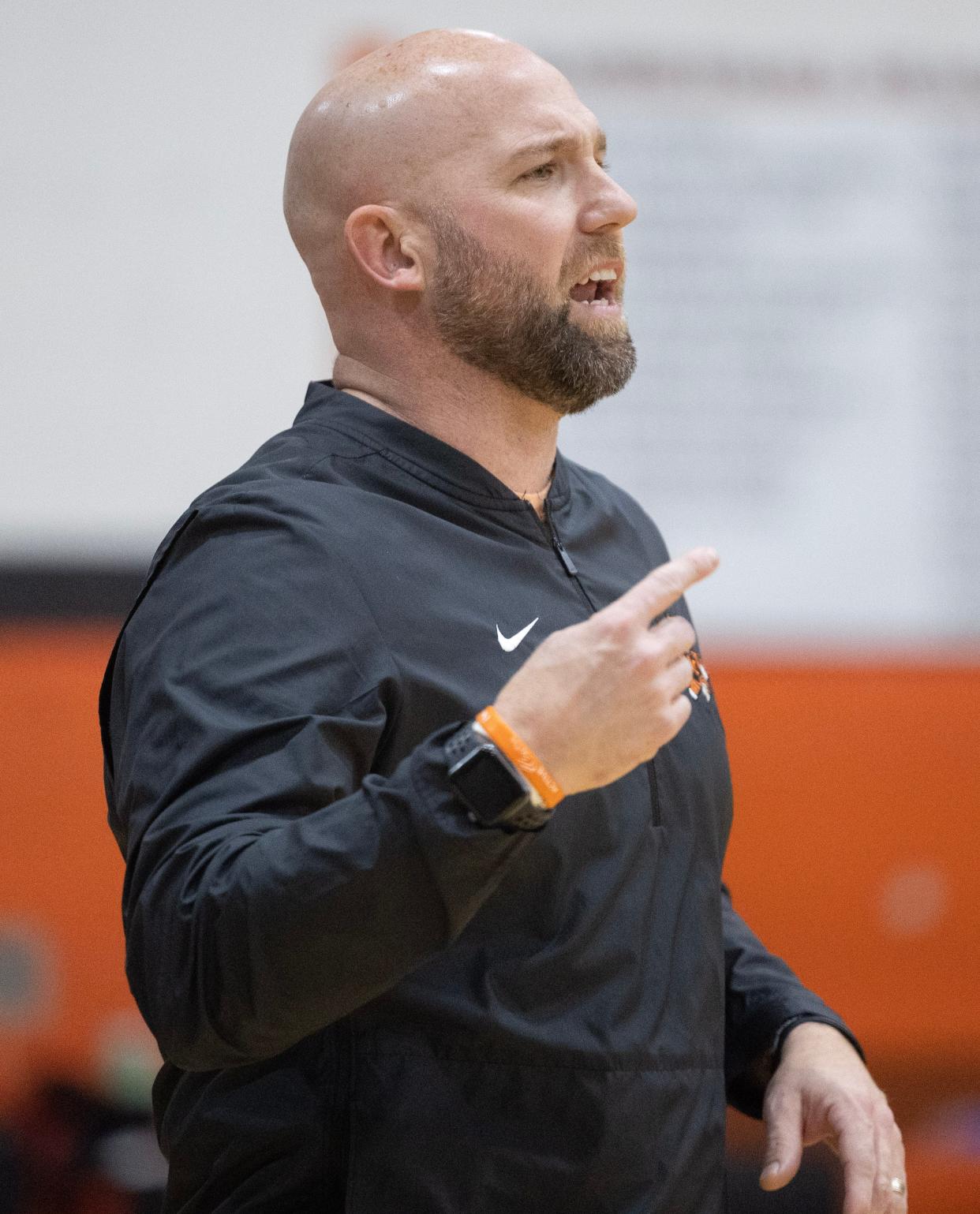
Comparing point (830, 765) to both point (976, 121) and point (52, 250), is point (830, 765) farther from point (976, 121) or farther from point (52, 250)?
point (52, 250)

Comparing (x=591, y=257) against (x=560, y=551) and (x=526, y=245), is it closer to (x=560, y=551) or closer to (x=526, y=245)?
(x=526, y=245)

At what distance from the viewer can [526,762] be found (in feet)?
2.91

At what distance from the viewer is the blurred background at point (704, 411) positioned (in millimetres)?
2807

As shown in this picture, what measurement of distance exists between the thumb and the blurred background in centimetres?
153

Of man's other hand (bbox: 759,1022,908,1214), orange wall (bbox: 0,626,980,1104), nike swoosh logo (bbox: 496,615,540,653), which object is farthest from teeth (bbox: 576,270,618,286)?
orange wall (bbox: 0,626,980,1104)

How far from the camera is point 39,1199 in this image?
8.46 feet

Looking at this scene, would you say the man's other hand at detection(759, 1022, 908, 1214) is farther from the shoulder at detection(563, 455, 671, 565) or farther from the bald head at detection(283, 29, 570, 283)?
the bald head at detection(283, 29, 570, 283)

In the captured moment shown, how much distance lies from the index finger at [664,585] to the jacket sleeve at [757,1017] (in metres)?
0.53

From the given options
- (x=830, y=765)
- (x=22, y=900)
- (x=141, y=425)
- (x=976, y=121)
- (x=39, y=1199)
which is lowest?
(x=39, y=1199)

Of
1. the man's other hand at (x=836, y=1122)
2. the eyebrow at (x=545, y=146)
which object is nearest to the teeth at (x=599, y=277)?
the eyebrow at (x=545, y=146)

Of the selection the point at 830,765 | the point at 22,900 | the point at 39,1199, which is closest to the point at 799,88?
the point at 830,765

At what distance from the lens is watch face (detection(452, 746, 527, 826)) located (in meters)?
0.88

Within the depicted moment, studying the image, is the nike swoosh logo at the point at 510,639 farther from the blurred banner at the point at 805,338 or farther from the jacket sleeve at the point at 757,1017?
the blurred banner at the point at 805,338

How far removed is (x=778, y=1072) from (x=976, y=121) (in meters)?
2.51
